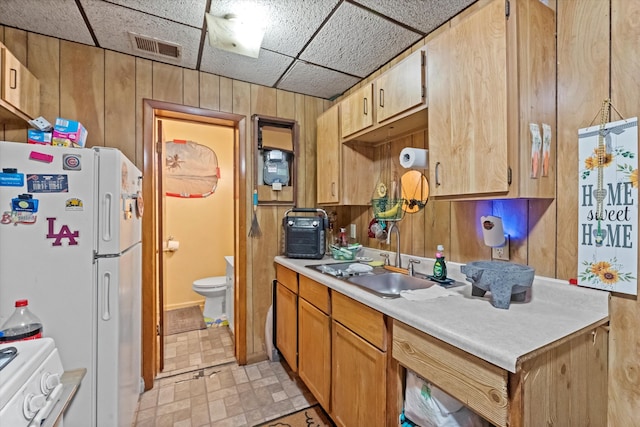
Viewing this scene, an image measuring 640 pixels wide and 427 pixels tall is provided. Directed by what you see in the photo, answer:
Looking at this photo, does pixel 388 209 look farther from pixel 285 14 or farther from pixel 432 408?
pixel 285 14

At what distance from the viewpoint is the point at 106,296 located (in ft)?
4.32

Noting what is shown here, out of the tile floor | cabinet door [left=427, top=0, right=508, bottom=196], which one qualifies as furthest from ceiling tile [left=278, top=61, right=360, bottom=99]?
the tile floor

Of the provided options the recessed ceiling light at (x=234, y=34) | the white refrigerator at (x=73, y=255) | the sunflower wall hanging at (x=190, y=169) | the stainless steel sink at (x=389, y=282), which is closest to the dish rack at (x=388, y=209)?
the stainless steel sink at (x=389, y=282)

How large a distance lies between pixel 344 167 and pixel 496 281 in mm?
1379

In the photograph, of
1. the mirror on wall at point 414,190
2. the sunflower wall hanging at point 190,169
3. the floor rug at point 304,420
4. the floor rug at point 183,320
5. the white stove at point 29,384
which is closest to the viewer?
the white stove at point 29,384

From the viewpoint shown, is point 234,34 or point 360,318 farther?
point 234,34

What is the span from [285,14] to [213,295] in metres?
2.82

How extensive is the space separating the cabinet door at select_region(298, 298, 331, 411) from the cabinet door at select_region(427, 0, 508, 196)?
1016 millimetres

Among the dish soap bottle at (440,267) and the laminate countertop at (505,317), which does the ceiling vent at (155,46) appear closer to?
the laminate countertop at (505,317)

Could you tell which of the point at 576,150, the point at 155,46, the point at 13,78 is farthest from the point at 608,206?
the point at 13,78

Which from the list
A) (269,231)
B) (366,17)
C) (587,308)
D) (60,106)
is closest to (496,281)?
(587,308)

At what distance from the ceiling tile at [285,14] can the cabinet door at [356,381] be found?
1.71 meters

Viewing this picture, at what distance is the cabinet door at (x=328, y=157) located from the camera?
225cm

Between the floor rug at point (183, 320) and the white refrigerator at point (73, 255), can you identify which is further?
the floor rug at point (183, 320)
